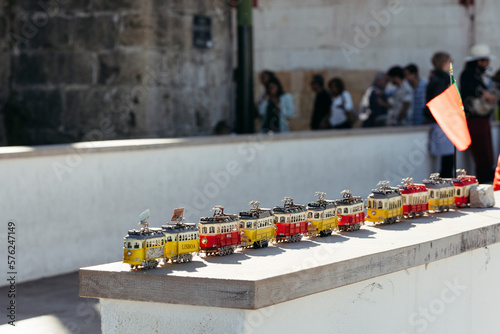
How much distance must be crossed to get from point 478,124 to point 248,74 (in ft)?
11.9

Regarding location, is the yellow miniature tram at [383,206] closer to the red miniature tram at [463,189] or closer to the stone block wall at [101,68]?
the red miniature tram at [463,189]

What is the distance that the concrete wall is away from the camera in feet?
66.8

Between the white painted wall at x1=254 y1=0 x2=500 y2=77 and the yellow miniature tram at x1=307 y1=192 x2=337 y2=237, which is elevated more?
the white painted wall at x1=254 y1=0 x2=500 y2=77

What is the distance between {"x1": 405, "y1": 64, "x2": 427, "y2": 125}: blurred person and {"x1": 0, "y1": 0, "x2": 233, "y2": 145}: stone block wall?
11.1ft

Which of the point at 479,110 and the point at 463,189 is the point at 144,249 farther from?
the point at 479,110

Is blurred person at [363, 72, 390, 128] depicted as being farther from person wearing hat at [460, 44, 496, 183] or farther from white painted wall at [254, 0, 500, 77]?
white painted wall at [254, 0, 500, 77]

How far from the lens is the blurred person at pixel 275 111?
14.6m

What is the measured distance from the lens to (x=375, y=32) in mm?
20391

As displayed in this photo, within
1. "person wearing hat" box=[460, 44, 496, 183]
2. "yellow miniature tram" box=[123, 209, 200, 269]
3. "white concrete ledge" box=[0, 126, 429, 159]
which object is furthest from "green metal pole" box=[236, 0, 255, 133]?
"yellow miniature tram" box=[123, 209, 200, 269]

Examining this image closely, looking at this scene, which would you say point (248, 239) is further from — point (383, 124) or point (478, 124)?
point (383, 124)

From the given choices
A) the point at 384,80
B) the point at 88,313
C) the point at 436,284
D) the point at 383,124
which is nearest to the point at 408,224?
the point at 436,284

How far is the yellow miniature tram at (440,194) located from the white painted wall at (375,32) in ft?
47.1

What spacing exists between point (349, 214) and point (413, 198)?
2.25ft

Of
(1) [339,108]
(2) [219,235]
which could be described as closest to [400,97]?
(1) [339,108]
